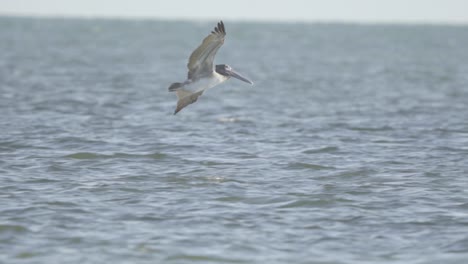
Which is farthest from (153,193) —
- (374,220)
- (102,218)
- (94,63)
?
(94,63)

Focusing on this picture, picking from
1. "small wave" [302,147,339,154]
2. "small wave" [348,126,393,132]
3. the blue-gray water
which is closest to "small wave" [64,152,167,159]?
the blue-gray water

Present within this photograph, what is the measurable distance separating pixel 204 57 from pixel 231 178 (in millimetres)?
1732

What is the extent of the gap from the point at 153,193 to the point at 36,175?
1.98 m

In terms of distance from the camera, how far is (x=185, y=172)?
44.1 feet

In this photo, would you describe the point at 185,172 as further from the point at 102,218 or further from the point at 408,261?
the point at 408,261

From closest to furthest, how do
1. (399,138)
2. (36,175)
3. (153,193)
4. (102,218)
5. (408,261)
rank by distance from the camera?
(408,261)
(102,218)
(153,193)
(36,175)
(399,138)

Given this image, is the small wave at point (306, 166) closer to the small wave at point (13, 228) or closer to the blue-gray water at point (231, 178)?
the blue-gray water at point (231, 178)

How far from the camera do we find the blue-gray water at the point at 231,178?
9.59m

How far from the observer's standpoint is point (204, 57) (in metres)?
13.4

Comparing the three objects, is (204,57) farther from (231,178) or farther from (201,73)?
(231,178)

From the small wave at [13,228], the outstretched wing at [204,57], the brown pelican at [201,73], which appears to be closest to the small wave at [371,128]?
the brown pelican at [201,73]

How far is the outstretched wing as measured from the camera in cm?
1281

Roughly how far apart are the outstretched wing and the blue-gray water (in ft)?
4.47

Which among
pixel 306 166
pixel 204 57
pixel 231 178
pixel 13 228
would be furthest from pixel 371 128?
pixel 13 228
